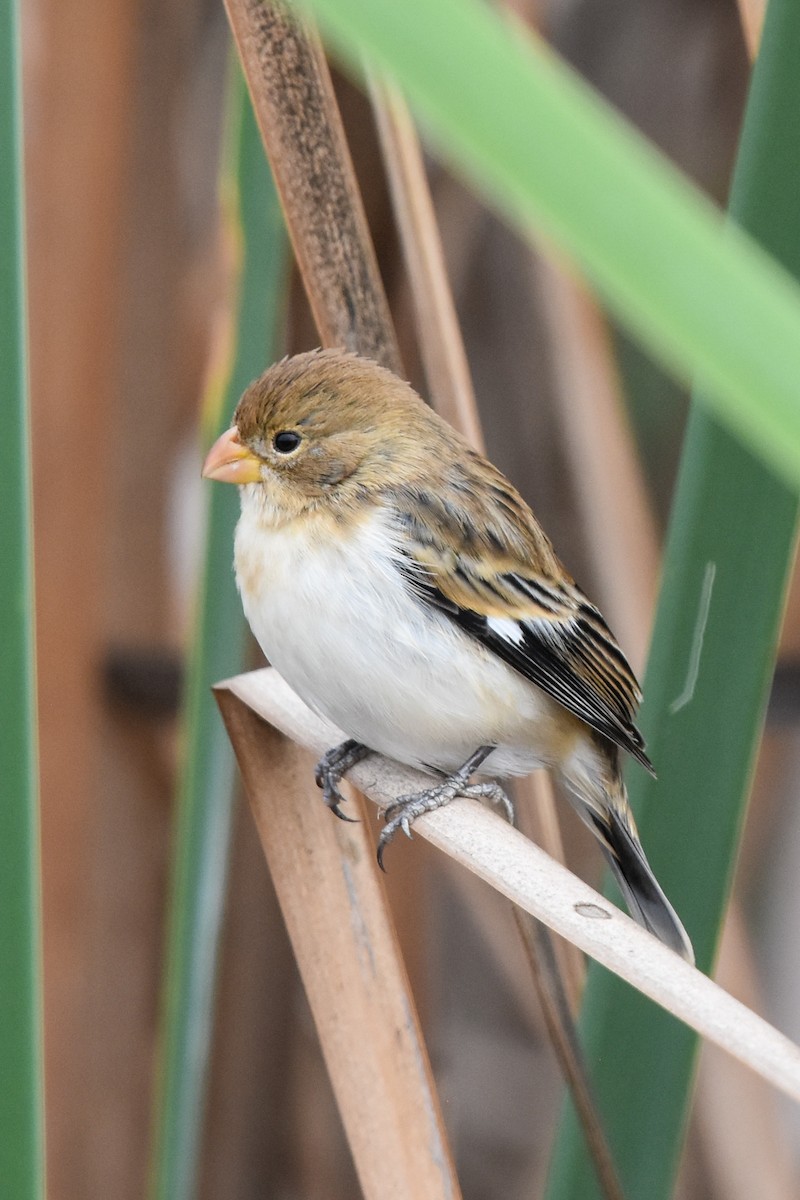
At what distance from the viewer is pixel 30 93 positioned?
193cm

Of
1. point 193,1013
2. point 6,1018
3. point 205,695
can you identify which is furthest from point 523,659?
point 6,1018

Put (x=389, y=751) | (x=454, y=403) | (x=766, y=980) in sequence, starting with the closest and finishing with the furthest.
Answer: (x=454, y=403), (x=389, y=751), (x=766, y=980)

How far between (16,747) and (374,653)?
569 millimetres

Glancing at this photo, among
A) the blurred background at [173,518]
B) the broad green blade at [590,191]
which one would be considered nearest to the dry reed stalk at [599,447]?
the blurred background at [173,518]

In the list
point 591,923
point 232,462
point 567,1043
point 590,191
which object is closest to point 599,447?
point 232,462

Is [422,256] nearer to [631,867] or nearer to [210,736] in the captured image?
[210,736]

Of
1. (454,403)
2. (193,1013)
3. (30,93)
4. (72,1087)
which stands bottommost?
(72,1087)

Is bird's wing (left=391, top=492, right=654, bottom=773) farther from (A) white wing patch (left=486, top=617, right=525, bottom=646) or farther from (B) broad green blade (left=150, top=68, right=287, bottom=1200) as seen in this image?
(B) broad green blade (left=150, top=68, right=287, bottom=1200)

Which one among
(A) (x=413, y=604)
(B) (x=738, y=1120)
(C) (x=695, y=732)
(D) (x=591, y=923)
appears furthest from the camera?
(B) (x=738, y=1120)

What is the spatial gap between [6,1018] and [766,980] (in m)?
2.14

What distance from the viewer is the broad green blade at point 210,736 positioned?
1.34 meters

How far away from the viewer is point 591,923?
83 centimetres

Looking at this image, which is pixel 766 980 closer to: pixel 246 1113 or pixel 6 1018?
pixel 246 1113

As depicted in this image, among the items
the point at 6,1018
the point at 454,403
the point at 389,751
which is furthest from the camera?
the point at 389,751
